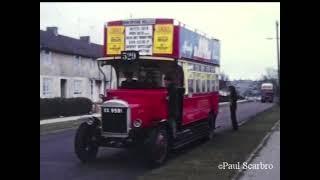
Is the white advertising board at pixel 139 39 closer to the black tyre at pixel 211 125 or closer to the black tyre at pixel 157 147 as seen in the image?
the black tyre at pixel 157 147

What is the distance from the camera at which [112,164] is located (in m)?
11.8

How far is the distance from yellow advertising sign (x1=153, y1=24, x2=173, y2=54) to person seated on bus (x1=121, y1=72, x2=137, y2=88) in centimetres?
91

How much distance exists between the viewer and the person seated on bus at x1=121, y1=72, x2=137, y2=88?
12859 mm

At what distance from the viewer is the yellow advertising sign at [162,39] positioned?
1270 centimetres

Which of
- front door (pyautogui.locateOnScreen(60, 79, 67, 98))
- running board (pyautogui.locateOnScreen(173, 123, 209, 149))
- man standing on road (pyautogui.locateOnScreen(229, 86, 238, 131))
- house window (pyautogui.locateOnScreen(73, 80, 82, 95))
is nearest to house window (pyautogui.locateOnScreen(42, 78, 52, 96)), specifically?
front door (pyautogui.locateOnScreen(60, 79, 67, 98))

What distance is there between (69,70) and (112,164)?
33.9 metres

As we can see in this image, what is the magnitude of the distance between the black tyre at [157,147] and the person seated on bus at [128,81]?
136cm

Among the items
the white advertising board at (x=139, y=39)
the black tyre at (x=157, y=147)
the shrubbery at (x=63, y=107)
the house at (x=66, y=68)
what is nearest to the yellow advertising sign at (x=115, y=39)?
the white advertising board at (x=139, y=39)

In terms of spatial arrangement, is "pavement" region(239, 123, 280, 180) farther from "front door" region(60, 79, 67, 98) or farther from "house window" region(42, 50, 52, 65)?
"front door" region(60, 79, 67, 98)

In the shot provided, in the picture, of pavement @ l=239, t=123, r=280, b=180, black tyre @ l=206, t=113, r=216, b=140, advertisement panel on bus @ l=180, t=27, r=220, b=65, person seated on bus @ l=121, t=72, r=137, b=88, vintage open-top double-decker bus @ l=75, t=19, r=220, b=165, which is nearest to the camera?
pavement @ l=239, t=123, r=280, b=180

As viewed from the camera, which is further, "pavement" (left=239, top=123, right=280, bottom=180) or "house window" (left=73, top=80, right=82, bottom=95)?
"house window" (left=73, top=80, right=82, bottom=95)
